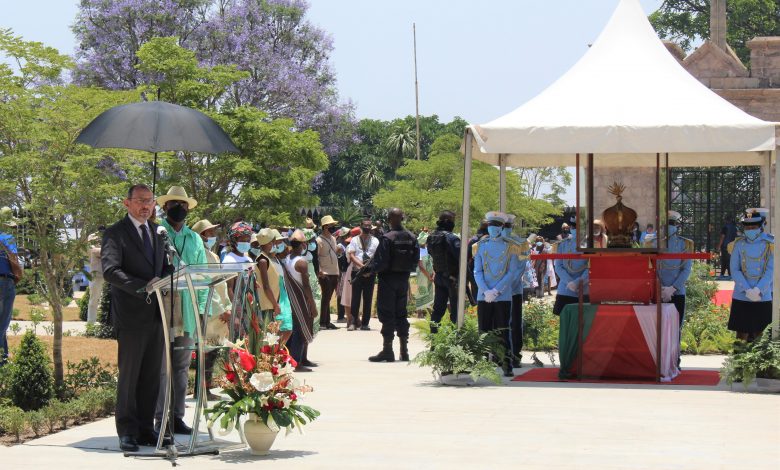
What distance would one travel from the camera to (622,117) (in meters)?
13.9

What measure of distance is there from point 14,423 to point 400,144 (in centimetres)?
8676

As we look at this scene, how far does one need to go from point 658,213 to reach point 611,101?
159 cm

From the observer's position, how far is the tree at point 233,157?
2698cm

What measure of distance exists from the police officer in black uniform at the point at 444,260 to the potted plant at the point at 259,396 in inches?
302

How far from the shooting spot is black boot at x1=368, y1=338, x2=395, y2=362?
54.0 feet

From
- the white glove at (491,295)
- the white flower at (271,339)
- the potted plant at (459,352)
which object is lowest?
the potted plant at (459,352)

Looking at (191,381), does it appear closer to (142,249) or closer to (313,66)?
(142,249)

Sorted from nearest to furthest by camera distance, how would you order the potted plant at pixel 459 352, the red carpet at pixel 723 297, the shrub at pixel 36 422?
the shrub at pixel 36 422
the potted plant at pixel 459 352
the red carpet at pixel 723 297

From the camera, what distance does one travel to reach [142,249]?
363 inches

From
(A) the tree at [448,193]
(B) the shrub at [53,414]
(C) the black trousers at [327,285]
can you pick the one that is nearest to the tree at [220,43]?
(A) the tree at [448,193]

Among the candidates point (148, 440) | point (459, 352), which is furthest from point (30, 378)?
point (459, 352)

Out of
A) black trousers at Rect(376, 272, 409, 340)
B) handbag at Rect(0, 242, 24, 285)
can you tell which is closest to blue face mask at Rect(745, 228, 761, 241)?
black trousers at Rect(376, 272, 409, 340)

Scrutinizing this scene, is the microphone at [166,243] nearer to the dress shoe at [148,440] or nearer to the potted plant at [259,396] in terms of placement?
the potted plant at [259,396]

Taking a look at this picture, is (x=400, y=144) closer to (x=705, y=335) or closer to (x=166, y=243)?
(x=705, y=335)
